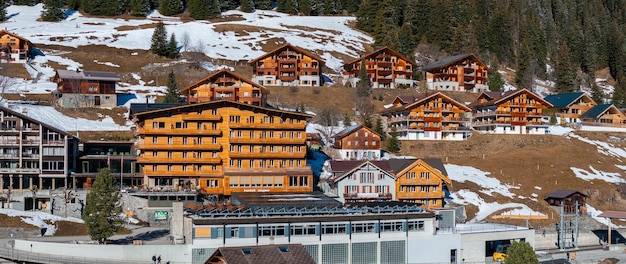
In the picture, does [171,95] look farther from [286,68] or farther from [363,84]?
[363,84]

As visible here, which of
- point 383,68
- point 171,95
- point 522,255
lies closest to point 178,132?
point 171,95

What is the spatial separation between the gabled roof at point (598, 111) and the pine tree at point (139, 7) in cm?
9398

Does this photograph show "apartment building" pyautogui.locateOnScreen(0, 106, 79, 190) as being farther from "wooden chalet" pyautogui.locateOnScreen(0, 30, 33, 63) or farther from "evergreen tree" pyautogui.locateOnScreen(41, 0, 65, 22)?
"evergreen tree" pyautogui.locateOnScreen(41, 0, 65, 22)

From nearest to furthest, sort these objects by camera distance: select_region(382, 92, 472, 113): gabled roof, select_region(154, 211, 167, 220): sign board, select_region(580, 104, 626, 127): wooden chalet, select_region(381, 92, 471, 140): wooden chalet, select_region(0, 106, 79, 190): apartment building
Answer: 1. select_region(154, 211, 167, 220): sign board
2. select_region(0, 106, 79, 190): apartment building
3. select_region(382, 92, 472, 113): gabled roof
4. select_region(381, 92, 471, 140): wooden chalet
5. select_region(580, 104, 626, 127): wooden chalet

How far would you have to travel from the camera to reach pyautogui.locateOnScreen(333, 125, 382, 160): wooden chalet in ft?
312

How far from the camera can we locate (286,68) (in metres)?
125

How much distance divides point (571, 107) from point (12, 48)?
89.1m

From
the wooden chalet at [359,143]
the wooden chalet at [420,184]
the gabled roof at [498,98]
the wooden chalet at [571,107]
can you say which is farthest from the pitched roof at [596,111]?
the wooden chalet at [420,184]

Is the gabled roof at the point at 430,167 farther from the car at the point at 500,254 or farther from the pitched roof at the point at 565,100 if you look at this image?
the pitched roof at the point at 565,100

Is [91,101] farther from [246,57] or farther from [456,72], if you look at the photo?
[456,72]

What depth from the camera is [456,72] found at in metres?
134

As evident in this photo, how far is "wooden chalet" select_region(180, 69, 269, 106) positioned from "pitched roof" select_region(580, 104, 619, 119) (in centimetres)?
5227

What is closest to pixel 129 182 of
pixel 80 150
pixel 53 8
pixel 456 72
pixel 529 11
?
pixel 80 150

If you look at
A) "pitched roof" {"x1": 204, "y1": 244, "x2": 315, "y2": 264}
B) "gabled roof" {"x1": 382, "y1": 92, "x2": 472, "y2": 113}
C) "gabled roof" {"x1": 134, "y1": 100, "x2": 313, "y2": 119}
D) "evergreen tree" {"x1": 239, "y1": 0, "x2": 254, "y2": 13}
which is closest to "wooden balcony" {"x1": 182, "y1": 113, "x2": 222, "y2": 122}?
"gabled roof" {"x1": 134, "y1": 100, "x2": 313, "y2": 119}
